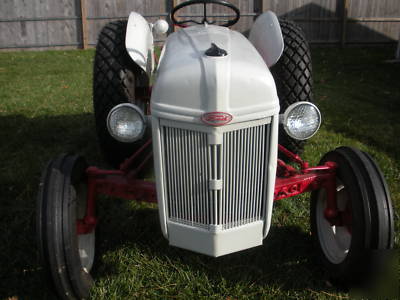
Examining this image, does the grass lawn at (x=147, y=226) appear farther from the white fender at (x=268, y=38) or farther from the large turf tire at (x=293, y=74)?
the white fender at (x=268, y=38)

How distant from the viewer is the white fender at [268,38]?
2.67 metres

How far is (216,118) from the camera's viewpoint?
172 centimetres

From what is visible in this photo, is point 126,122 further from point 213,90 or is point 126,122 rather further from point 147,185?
point 213,90

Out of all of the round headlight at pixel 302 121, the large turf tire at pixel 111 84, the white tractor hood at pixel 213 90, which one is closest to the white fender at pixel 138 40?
the large turf tire at pixel 111 84

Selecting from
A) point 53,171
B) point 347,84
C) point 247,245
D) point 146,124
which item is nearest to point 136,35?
point 146,124

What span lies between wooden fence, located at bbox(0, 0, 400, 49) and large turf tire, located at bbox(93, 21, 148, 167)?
7223mm

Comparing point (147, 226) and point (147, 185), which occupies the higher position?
point (147, 185)

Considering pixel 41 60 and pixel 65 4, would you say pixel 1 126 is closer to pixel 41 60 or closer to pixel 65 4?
pixel 41 60

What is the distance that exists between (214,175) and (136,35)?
1.56 meters

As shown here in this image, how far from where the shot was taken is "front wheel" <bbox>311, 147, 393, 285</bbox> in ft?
6.27

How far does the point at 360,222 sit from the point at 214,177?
0.75 metres

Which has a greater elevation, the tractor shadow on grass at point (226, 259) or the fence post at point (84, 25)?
the fence post at point (84, 25)

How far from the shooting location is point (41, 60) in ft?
29.1

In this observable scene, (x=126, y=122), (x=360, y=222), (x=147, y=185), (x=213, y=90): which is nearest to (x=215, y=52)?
(x=213, y=90)
